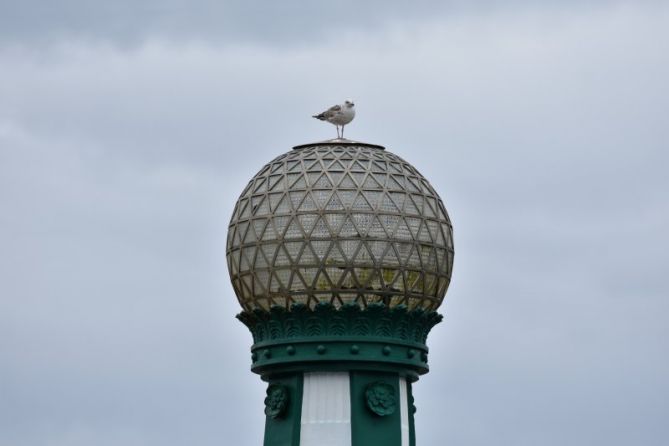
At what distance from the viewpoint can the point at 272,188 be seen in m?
33.8

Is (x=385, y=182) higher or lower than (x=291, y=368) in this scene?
higher

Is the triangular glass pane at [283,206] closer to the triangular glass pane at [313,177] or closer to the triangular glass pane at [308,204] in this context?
the triangular glass pane at [308,204]

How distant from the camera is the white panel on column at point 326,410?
3312 cm

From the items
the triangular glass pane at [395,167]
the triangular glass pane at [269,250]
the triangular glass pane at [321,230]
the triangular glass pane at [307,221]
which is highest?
the triangular glass pane at [395,167]

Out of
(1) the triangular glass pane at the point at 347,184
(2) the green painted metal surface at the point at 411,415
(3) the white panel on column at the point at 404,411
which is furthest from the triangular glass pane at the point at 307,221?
(2) the green painted metal surface at the point at 411,415

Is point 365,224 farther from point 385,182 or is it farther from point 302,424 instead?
point 302,424

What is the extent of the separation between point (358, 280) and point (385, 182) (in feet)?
6.13

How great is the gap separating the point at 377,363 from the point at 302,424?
5.46 feet

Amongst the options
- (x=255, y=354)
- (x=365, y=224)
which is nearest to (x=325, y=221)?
(x=365, y=224)

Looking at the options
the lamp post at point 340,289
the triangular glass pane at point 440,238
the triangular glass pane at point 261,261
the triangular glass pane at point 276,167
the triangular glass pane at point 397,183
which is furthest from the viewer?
the triangular glass pane at point 276,167

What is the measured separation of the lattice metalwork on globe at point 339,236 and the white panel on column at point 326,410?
138 centimetres

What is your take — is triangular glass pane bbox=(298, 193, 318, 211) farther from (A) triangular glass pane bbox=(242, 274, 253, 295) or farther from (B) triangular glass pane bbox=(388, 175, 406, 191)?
(A) triangular glass pane bbox=(242, 274, 253, 295)

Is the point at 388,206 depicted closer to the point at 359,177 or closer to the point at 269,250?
the point at 359,177

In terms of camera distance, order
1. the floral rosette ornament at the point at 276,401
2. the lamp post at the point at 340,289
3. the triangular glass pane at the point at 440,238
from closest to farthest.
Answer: the lamp post at the point at 340,289, the floral rosette ornament at the point at 276,401, the triangular glass pane at the point at 440,238
